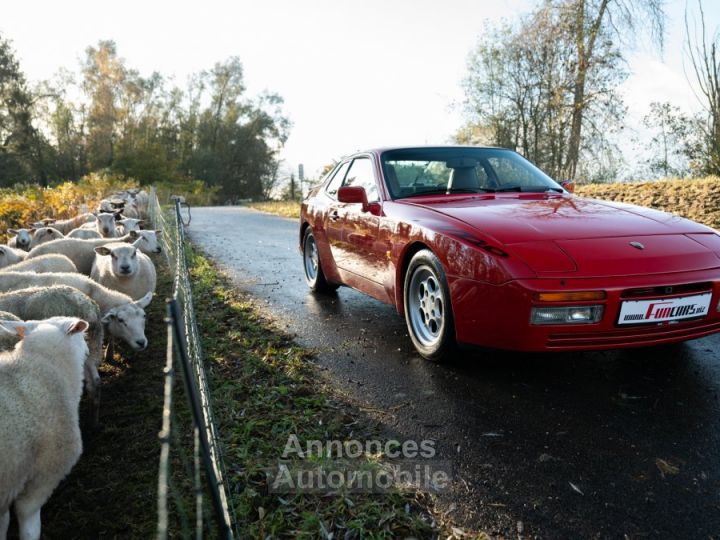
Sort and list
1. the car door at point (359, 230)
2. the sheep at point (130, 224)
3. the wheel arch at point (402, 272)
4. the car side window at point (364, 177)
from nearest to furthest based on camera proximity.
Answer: the wheel arch at point (402, 272)
the car door at point (359, 230)
the car side window at point (364, 177)
the sheep at point (130, 224)

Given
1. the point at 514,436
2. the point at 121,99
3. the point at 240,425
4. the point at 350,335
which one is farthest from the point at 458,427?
the point at 121,99

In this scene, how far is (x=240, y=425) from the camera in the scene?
337 cm

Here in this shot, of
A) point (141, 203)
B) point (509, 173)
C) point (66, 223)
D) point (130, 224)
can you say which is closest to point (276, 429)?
point (509, 173)

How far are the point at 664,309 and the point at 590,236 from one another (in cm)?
65

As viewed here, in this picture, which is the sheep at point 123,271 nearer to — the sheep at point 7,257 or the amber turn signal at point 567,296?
the sheep at point 7,257

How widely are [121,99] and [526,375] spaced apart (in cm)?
5256

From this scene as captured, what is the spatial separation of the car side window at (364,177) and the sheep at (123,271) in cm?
256

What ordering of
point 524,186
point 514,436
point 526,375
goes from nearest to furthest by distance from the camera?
point 514,436
point 526,375
point 524,186

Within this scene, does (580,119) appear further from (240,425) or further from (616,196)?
(240,425)

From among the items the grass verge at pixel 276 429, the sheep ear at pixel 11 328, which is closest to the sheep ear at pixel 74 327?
the sheep ear at pixel 11 328

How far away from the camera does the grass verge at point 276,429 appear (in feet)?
7.89

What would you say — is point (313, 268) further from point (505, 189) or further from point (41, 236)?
point (41, 236)

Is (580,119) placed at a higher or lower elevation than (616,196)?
higher

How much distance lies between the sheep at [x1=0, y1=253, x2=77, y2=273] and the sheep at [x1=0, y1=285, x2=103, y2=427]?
1.24m
